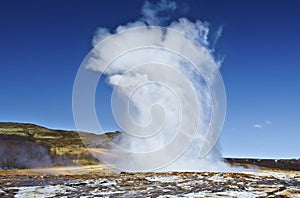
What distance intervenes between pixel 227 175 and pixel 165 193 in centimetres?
721

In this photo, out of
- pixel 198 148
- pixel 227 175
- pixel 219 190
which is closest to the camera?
pixel 219 190

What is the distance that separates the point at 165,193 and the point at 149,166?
18.3 m

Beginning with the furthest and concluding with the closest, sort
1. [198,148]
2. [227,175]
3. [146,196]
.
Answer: [198,148]
[227,175]
[146,196]

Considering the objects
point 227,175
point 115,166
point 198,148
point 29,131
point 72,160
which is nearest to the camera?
point 227,175

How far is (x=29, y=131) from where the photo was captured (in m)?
68.8

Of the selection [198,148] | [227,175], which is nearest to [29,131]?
[198,148]

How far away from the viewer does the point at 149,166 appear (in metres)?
30.2

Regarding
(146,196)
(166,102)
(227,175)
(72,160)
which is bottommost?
(146,196)

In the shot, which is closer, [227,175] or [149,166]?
[227,175]

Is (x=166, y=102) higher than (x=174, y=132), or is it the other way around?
(x=166, y=102)

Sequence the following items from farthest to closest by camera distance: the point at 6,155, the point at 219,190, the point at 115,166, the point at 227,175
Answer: the point at 6,155 < the point at 115,166 < the point at 227,175 < the point at 219,190

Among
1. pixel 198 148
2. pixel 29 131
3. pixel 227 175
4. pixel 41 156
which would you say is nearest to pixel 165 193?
pixel 227 175

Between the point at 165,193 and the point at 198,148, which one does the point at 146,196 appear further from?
the point at 198,148

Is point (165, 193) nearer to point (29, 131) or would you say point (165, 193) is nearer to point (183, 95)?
point (183, 95)
